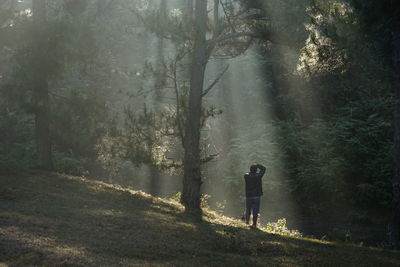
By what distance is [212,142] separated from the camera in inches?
1198

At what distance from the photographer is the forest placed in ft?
33.8

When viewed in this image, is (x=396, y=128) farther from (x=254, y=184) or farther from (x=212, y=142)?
(x=212, y=142)

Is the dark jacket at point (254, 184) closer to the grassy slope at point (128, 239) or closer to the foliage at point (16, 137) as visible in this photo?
the grassy slope at point (128, 239)

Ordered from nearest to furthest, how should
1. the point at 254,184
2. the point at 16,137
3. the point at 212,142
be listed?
the point at 254,184 < the point at 16,137 < the point at 212,142

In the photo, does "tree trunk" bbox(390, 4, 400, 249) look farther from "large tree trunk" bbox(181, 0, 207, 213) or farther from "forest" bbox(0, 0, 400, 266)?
"large tree trunk" bbox(181, 0, 207, 213)

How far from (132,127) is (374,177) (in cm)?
1372

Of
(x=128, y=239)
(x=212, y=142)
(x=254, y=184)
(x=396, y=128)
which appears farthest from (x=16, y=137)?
(x=396, y=128)

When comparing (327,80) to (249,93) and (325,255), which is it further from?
(325,255)

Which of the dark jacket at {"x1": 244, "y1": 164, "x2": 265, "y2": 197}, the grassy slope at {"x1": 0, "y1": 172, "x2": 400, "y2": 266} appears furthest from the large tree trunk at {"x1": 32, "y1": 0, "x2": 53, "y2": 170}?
the dark jacket at {"x1": 244, "y1": 164, "x2": 265, "y2": 197}

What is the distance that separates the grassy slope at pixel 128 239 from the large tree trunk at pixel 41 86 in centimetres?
383

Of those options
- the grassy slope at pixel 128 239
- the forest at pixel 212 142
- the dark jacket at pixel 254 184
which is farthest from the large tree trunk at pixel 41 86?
the dark jacket at pixel 254 184

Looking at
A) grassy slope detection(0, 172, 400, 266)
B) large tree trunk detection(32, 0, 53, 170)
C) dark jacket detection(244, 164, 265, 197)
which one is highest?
large tree trunk detection(32, 0, 53, 170)

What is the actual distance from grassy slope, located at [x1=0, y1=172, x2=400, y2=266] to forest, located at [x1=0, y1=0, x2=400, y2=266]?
6 cm

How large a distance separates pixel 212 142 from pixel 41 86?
1466cm
